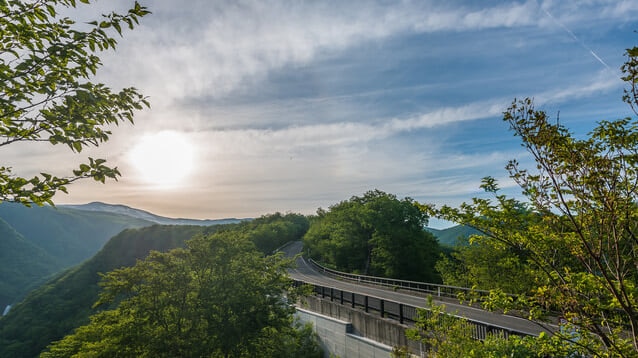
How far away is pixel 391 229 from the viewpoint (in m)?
54.2

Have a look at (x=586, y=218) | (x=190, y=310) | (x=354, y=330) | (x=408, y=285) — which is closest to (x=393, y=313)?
(x=354, y=330)

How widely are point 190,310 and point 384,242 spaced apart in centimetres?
4362

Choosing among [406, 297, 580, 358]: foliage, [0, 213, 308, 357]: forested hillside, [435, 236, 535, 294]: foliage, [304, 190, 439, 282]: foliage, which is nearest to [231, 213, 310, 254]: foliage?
[0, 213, 308, 357]: forested hillside

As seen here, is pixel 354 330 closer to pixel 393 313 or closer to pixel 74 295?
pixel 393 313

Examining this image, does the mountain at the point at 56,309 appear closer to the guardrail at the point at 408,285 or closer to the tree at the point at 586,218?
the guardrail at the point at 408,285

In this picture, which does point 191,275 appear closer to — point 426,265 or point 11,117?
point 11,117

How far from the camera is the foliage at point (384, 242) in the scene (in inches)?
2083

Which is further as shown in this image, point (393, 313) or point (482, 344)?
point (393, 313)

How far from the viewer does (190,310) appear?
39.3ft

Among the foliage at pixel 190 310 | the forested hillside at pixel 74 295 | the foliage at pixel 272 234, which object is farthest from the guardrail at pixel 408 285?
the foliage at pixel 272 234

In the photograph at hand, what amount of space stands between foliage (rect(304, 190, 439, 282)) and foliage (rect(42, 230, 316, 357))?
40.9 meters

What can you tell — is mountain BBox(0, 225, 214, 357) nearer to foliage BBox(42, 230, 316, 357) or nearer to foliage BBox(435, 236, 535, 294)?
foliage BBox(435, 236, 535, 294)

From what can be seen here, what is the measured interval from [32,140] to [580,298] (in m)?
8.70

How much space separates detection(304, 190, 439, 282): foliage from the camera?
174 feet
